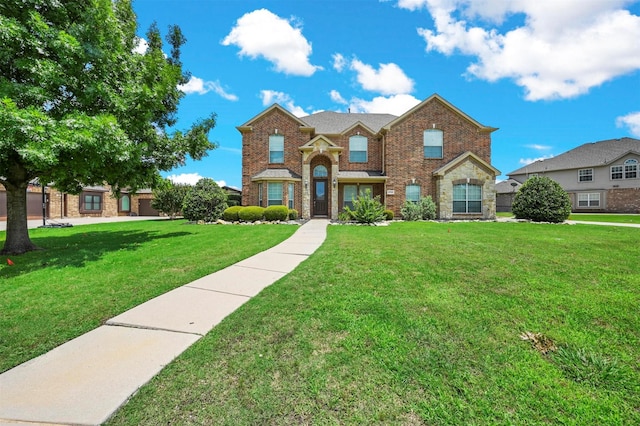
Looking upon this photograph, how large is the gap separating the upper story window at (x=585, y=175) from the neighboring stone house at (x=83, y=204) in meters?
45.3

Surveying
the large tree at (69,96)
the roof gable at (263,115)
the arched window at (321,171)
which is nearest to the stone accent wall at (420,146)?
the arched window at (321,171)

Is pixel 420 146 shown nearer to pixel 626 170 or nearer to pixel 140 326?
→ pixel 140 326

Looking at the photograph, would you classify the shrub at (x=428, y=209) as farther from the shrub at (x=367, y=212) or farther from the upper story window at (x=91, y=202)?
the upper story window at (x=91, y=202)

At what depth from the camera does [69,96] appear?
8102 millimetres

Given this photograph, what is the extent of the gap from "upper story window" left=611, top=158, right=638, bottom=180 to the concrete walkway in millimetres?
40467

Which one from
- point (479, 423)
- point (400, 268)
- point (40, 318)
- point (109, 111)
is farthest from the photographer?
point (109, 111)

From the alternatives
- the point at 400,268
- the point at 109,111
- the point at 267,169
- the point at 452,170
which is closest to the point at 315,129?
the point at 267,169

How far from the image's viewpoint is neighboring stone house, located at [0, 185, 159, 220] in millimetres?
25906

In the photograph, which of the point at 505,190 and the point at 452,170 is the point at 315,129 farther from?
the point at 505,190

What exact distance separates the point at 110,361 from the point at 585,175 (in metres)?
43.7

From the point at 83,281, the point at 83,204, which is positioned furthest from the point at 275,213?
the point at 83,204

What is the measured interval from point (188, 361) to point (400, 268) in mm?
4038

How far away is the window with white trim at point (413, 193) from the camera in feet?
66.9

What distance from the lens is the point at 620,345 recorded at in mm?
2928
